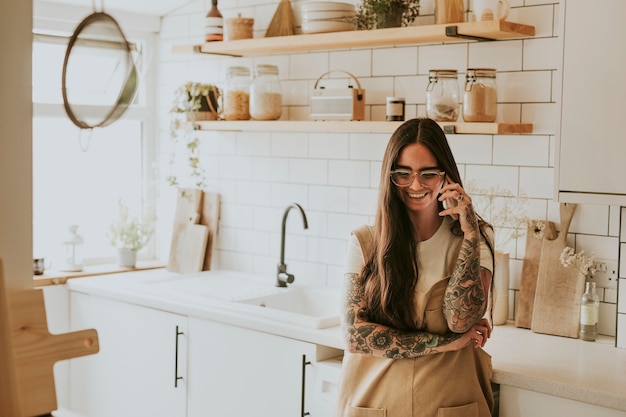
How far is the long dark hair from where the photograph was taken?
271 centimetres

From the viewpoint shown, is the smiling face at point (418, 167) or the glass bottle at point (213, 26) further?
the glass bottle at point (213, 26)

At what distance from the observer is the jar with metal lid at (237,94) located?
14.0ft

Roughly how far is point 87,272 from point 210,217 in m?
0.70

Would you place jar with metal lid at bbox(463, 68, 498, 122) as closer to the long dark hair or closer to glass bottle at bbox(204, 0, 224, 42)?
the long dark hair

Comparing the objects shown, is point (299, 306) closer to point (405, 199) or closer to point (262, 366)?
point (262, 366)

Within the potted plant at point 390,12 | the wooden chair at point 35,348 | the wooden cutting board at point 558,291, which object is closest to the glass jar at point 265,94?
the potted plant at point 390,12

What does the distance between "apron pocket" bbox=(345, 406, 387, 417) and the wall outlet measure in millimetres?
1124

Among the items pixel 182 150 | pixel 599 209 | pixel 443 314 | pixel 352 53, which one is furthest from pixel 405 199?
pixel 182 150

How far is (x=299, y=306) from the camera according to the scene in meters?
4.18

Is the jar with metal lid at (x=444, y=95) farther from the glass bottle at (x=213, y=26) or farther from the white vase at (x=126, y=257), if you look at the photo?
the white vase at (x=126, y=257)

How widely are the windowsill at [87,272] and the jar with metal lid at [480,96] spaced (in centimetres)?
210

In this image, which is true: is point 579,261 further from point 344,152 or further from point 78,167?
point 78,167

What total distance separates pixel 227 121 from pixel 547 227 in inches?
65.3

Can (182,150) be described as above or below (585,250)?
above
